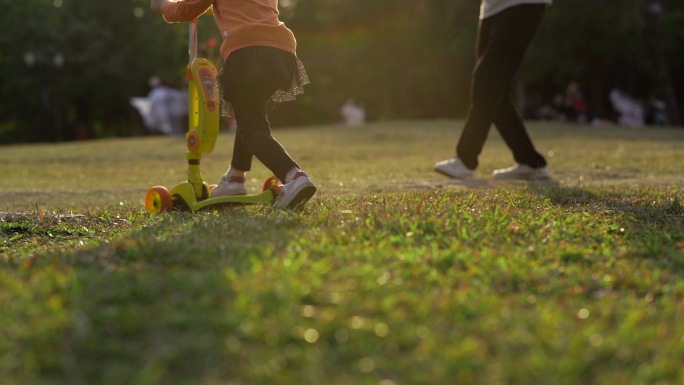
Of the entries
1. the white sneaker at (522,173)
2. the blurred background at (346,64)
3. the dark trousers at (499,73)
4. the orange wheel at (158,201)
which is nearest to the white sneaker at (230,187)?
the orange wheel at (158,201)

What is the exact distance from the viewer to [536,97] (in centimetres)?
4434

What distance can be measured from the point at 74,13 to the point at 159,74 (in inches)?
213

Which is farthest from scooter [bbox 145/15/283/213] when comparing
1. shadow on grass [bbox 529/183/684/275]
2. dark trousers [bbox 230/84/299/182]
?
shadow on grass [bbox 529/183/684/275]

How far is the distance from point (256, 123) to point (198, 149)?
490 mm

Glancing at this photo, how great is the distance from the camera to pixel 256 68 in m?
5.81

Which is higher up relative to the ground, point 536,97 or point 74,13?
point 74,13

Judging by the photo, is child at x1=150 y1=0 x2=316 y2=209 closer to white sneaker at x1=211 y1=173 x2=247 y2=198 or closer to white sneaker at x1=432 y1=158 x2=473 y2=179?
white sneaker at x1=211 y1=173 x2=247 y2=198

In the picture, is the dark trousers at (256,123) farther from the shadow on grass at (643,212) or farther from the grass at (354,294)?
the shadow on grass at (643,212)

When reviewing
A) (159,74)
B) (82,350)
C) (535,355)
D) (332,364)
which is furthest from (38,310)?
(159,74)

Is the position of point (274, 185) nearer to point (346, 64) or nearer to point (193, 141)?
point (193, 141)

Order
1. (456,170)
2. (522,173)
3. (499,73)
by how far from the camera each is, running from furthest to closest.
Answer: (522,173) → (456,170) → (499,73)

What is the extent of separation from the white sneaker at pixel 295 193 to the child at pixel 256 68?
12 cm

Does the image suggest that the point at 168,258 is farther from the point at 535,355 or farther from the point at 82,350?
the point at 535,355

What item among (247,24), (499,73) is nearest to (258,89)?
(247,24)
